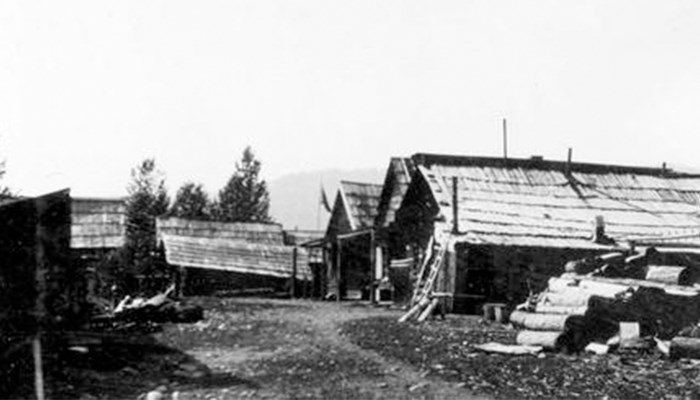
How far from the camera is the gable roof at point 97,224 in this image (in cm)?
2378

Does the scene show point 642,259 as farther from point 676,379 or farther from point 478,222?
point 676,379

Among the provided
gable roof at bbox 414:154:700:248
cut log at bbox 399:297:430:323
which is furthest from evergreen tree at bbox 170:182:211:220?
cut log at bbox 399:297:430:323

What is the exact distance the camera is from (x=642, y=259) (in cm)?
1878

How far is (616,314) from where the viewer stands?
15.5 metres

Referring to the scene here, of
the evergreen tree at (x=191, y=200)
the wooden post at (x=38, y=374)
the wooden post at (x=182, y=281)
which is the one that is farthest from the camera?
the evergreen tree at (x=191, y=200)

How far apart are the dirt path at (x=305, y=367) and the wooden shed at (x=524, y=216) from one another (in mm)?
5369

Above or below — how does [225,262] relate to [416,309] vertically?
above

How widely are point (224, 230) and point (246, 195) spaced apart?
32.7 metres

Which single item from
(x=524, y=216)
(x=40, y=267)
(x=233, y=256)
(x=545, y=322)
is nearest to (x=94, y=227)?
(x=40, y=267)

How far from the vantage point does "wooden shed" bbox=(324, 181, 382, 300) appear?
100ft

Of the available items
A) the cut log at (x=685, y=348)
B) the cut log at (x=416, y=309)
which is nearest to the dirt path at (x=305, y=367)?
the cut log at (x=416, y=309)

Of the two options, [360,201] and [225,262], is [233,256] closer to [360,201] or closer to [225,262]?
[225,262]

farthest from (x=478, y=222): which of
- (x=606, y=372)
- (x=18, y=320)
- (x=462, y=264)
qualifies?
(x=18, y=320)

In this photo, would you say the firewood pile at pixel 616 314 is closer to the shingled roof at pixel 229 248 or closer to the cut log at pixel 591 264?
the cut log at pixel 591 264
